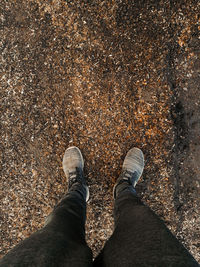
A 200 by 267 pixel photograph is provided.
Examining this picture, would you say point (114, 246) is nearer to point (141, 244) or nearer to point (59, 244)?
point (141, 244)

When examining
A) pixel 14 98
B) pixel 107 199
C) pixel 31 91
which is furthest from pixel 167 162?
pixel 14 98

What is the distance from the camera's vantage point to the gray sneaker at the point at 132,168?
183 cm

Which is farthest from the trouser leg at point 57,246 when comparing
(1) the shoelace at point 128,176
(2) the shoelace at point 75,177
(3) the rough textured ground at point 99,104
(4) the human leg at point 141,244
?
(3) the rough textured ground at point 99,104

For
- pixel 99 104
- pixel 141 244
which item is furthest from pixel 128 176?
pixel 141 244

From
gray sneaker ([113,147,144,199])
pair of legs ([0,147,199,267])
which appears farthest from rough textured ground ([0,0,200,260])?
pair of legs ([0,147,199,267])

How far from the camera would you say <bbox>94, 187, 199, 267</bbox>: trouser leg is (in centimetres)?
87

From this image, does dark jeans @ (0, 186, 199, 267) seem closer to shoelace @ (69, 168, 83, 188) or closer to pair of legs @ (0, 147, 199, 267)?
pair of legs @ (0, 147, 199, 267)

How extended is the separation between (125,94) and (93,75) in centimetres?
34

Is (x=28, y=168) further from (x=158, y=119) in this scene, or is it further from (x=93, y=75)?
(x=158, y=119)

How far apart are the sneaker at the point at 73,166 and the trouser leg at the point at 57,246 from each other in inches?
18.5

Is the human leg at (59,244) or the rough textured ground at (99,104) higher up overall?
Answer: the rough textured ground at (99,104)

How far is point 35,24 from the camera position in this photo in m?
1.99

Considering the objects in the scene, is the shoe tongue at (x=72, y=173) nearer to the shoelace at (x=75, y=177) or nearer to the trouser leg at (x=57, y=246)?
the shoelace at (x=75, y=177)

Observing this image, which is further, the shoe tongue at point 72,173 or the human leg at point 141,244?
the shoe tongue at point 72,173
